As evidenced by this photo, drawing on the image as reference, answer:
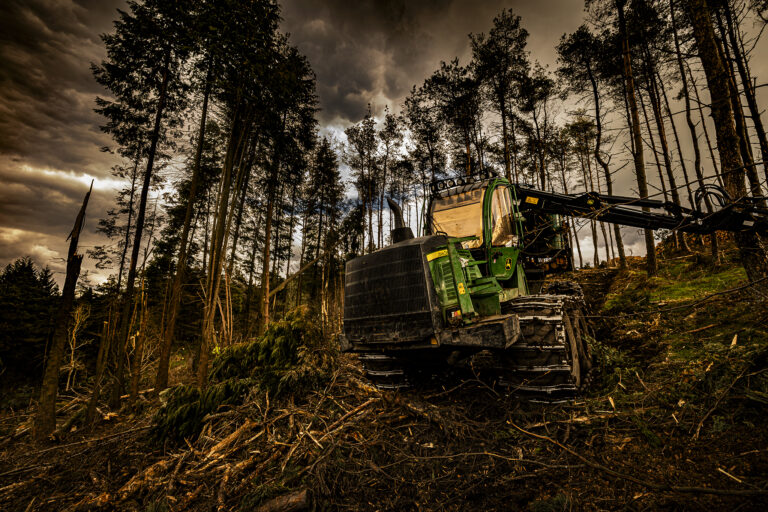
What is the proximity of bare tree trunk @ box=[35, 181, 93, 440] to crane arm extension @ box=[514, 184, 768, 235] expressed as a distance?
982 cm

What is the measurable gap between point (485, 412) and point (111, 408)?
11049mm

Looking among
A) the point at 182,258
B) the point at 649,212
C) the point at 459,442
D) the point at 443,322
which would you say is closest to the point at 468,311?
the point at 443,322

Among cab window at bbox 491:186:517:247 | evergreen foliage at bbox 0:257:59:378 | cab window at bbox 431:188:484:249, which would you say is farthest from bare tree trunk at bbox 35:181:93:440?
evergreen foliage at bbox 0:257:59:378

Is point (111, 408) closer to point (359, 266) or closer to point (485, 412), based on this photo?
point (359, 266)

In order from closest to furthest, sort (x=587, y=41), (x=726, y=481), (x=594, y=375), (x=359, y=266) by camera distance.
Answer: (x=726, y=481)
(x=359, y=266)
(x=594, y=375)
(x=587, y=41)

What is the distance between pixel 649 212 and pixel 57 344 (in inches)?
490

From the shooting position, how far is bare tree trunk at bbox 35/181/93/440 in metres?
6.80

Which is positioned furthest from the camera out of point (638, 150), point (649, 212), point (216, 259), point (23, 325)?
point (23, 325)

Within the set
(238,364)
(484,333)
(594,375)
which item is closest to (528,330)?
(484,333)

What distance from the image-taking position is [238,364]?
5.67m

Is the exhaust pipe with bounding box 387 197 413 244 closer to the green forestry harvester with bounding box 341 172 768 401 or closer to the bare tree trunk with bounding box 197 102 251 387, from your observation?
the green forestry harvester with bounding box 341 172 768 401

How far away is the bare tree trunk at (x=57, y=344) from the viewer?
680cm

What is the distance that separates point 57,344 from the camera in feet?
23.0

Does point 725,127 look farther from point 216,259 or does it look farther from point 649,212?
point 216,259
